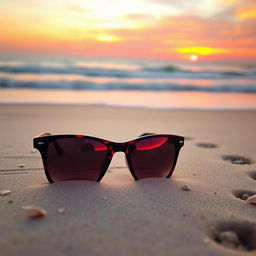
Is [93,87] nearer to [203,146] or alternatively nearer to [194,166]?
[203,146]

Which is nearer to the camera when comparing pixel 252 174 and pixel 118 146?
pixel 118 146

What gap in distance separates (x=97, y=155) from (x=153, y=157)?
0.36 meters

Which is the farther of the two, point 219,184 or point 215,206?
point 219,184

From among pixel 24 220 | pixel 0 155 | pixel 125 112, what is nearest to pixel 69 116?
pixel 125 112

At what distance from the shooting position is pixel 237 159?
2.94m

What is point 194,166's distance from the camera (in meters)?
2.56

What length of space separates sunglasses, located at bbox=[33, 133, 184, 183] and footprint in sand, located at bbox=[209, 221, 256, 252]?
65 centimetres

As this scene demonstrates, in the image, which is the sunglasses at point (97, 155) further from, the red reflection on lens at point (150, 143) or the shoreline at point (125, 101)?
the shoreline at point (125, 101)

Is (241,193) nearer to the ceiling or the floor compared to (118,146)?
nearer to the floor

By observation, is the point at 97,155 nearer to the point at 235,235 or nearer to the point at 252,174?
the point at 235,235

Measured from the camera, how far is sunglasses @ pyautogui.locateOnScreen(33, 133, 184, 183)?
1.86m

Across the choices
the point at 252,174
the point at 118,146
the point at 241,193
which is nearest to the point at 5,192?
the point at 118,146

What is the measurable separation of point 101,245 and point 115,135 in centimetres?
249

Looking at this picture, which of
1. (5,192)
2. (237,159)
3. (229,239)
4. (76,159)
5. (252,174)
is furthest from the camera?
(237,159)
